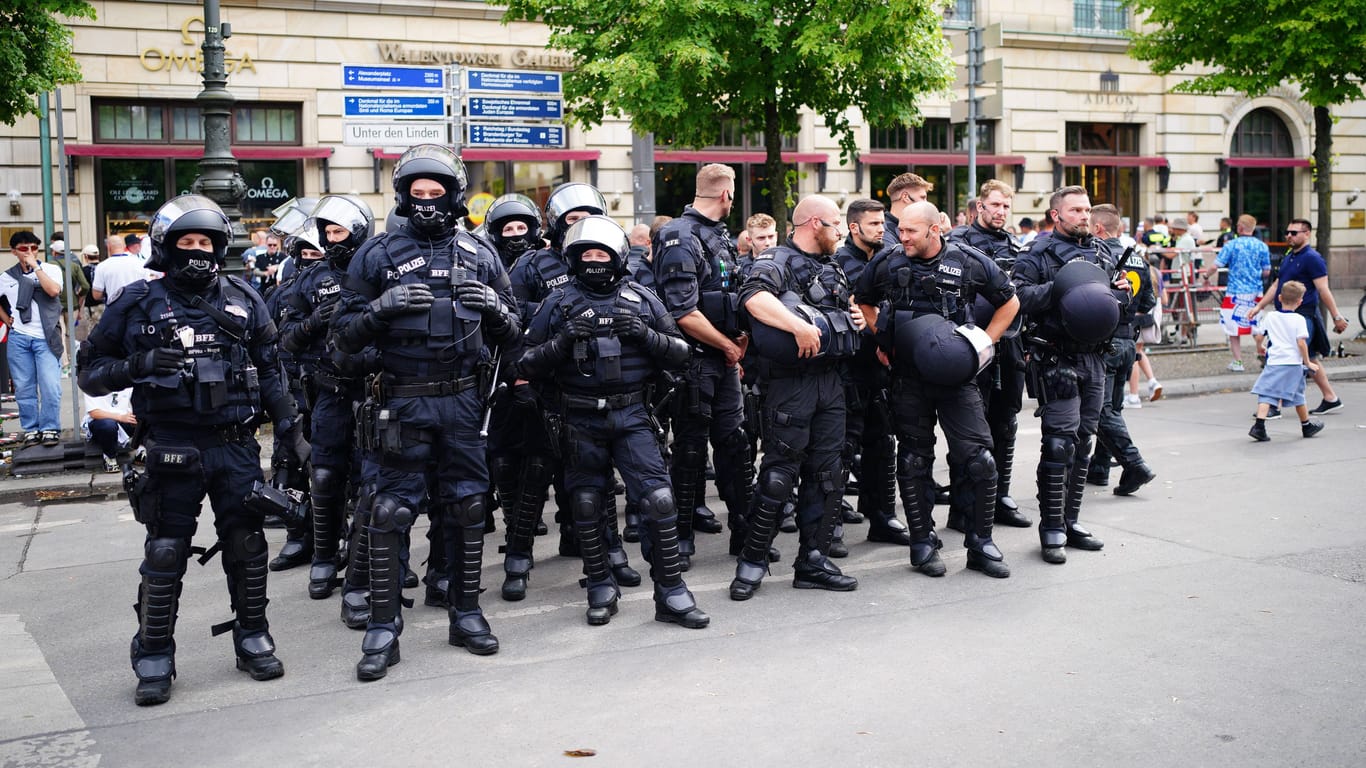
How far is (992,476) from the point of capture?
677cm

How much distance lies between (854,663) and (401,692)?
72.4 inches

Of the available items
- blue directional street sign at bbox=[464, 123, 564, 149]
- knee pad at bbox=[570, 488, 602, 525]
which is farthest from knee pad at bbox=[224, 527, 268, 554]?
blue directional street sign at bbox=[464, 123, 564, 149]

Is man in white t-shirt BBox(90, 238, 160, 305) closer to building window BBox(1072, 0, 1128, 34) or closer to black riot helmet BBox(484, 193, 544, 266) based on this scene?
black riot helmet BBox(484, 193, 544, 266)

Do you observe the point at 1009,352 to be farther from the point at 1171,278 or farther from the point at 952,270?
the point at 1171,278

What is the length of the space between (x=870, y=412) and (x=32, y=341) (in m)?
7.82

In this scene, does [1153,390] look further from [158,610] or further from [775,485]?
[158,610]

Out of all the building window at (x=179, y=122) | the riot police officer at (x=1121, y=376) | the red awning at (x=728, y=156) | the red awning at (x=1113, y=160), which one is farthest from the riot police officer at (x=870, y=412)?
the red awning at (x=1113, y=160)

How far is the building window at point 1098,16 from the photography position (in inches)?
1067

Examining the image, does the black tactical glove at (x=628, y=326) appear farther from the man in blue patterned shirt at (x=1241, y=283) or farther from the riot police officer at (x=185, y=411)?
the man in blue patterned shirt at (x=1241, y=283)

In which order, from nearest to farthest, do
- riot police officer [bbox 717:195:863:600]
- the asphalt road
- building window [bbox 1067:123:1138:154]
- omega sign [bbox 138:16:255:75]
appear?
the asphalt road < riot police officer [bbox 717:195:863:600] < omega sign [bbox 138:16:255:75] < building window [bbox 1067:123:1138:154]

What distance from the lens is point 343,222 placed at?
674 cm

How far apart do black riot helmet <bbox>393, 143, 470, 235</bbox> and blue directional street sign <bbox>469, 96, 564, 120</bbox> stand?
17.1 feet

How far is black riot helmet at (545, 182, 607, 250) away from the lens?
24.3ft

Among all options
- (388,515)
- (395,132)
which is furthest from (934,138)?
(388,515)
